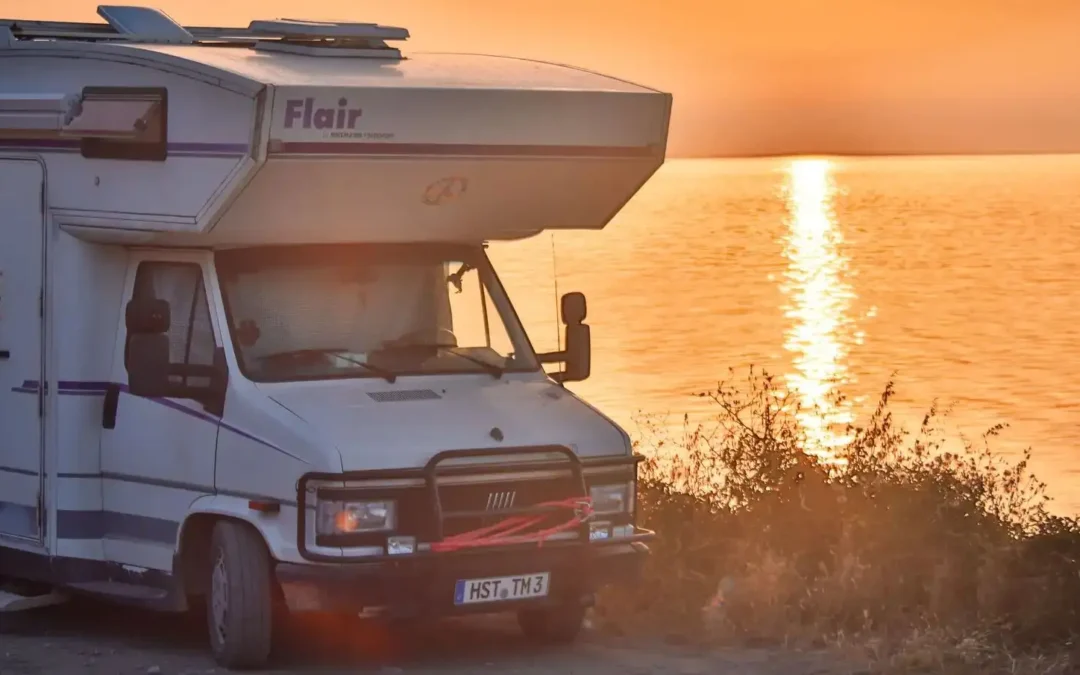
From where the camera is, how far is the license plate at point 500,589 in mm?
10980

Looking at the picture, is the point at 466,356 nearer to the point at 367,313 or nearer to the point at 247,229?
the point at 367,313

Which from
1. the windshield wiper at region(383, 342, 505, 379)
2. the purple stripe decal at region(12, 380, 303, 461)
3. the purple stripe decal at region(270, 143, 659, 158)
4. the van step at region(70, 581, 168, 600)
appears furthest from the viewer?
the windshield wiper at region(383, 342, 505, 379)

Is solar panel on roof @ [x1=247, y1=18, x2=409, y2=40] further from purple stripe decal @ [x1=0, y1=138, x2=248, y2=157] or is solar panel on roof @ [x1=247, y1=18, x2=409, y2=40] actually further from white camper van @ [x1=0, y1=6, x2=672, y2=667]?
purple stripe decal @ [x1=0, y1=138, x2=248, y2=157]

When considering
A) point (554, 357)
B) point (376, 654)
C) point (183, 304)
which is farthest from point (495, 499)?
point (183, 304)

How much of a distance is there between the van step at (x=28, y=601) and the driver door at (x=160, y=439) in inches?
49.7

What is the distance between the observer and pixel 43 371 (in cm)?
1224

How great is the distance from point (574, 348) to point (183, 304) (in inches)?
89.1

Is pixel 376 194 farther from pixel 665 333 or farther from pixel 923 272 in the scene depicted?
pixel 923 272

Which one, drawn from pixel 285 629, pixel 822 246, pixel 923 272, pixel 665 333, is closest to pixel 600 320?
pixel 665 333

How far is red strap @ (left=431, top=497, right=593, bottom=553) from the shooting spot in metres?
11.0

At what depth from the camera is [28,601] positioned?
13266mm

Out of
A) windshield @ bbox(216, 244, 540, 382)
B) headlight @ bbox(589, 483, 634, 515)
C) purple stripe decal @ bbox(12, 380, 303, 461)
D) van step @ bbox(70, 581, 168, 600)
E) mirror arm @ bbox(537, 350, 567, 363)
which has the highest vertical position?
windshield @ bbox(216, 244, 540, 382)

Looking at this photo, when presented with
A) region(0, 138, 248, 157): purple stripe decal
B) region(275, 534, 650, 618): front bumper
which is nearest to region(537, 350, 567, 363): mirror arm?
region(275, 534, 650, 618): front bumper

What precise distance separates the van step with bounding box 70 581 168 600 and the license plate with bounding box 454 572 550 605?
5.71 ft
